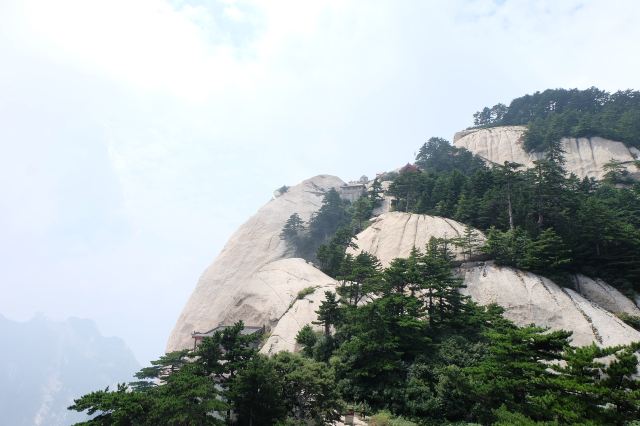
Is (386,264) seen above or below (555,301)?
above

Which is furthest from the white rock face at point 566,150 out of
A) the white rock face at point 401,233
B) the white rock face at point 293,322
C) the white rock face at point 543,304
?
the white rock face at point 293,322

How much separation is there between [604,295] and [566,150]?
44520 mm

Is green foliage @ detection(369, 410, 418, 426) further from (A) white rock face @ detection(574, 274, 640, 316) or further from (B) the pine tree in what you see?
(A) white rock face @ detection(574, 274, 640, 316)

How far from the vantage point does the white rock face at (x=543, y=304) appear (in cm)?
3011

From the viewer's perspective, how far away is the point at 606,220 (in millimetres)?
36406

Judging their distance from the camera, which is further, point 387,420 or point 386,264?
point 386,264

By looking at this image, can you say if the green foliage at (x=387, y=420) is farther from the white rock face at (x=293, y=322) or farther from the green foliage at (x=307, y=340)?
the white rock face at (x=293, y=322)

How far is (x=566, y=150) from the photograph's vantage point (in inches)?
2793

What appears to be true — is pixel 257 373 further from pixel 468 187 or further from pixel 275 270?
pixel 468 187

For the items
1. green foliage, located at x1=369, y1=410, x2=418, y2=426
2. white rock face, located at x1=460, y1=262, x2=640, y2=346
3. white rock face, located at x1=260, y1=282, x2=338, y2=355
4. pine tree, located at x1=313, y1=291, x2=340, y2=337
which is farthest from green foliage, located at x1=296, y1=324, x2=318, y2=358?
white rock face, located at x1=460, y1=262, x2=640, y2=346

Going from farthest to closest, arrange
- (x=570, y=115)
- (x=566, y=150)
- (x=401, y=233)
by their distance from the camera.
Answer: (x=570, y=115) → (x=566, y=150) → (x=401, y=233)

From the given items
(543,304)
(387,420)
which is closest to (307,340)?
(387,420)

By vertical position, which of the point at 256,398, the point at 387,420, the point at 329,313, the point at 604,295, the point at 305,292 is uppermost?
the point at 305,292

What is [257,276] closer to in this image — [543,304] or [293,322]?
[293,322]
